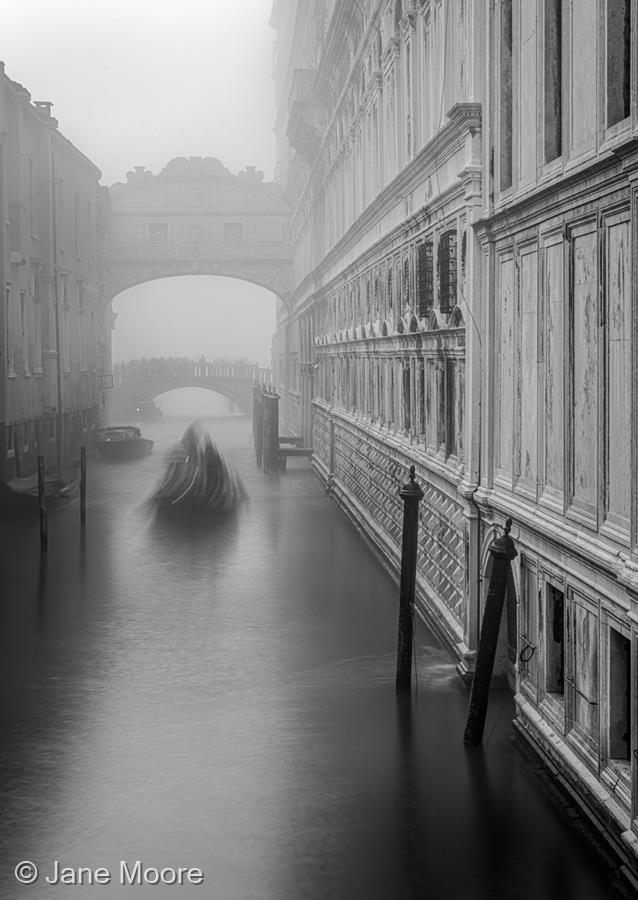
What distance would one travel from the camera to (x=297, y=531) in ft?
65.6

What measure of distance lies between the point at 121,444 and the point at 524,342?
91.3 feet

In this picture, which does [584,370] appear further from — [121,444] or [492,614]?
[121,444]

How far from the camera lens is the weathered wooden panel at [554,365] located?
25.5 feet

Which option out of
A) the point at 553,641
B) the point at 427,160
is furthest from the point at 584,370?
the point at 427,160

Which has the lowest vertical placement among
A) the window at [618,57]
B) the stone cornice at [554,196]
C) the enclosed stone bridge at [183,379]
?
the enclosed stone bridge at [183,379]

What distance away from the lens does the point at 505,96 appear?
938 cm

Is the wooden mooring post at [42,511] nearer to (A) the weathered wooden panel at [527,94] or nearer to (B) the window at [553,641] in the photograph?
(A) the weathered wooden panel at [527,94]

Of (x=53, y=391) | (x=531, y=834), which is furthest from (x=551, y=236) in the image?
(x=53, y=391)

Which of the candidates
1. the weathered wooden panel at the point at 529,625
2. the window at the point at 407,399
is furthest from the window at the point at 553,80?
the window at the point at 407,399

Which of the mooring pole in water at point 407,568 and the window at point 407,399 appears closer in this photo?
the mooring pole in water at point 407,568

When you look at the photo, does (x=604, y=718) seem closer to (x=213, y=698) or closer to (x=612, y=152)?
(x=612, y=152)

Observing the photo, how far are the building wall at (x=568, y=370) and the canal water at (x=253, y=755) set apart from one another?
23.2 inches

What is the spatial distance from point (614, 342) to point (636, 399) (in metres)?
0.64

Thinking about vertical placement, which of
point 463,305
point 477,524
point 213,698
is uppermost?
point 463,305
